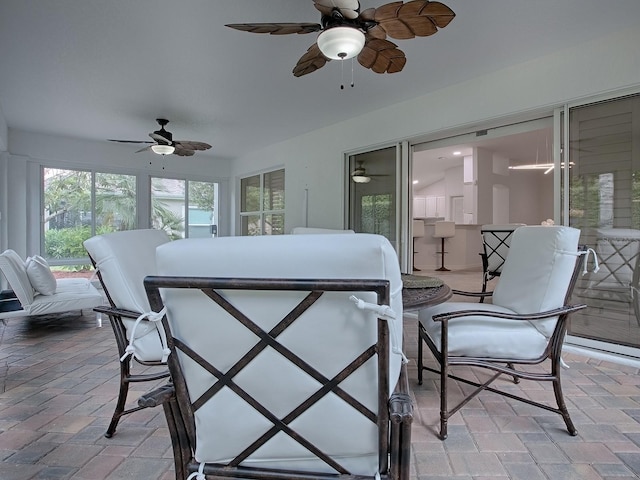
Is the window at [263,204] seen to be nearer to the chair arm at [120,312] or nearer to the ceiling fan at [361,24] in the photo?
the ceiling fan at [361,24]

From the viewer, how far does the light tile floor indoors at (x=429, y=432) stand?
1.43 m

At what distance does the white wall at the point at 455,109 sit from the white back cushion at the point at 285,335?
3200 mm

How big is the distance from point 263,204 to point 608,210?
5.54 m

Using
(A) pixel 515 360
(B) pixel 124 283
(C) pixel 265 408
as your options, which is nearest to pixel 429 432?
(A) pixel 515 360

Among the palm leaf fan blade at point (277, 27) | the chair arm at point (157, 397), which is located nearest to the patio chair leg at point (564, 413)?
the chair arm at point (157, 397)

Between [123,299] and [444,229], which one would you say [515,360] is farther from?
[444,229]

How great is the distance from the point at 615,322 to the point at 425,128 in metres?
2.56

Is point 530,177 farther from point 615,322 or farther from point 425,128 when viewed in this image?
point 615,322

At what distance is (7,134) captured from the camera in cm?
514

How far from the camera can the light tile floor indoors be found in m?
1.43

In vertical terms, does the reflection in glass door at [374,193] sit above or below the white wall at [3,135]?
below

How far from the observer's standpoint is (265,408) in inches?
31.3

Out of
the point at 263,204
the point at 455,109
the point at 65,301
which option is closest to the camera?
the point at 65,301

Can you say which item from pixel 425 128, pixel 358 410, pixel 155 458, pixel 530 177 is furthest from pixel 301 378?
pixel 530 177
